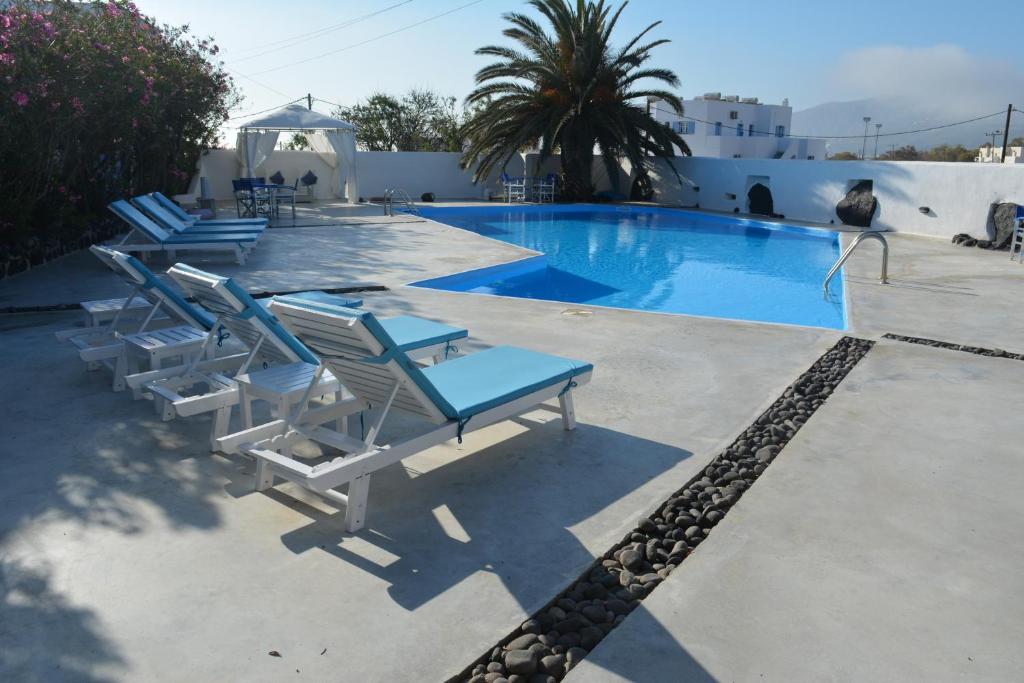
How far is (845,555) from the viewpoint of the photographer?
10.7 ft

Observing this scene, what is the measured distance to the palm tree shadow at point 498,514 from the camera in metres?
3.09

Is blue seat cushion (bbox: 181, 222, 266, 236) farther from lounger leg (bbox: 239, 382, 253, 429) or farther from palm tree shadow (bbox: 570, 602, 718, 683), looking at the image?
palm tree shadow (bbox: 570, 602, 718, 683)

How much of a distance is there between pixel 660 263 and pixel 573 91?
10554 mm

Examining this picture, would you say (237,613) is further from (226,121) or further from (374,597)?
(226,121)

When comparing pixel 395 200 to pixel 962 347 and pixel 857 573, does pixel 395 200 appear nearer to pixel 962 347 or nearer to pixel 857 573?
pixel 962 347

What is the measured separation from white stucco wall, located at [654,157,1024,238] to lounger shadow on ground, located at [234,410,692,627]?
15193 mm

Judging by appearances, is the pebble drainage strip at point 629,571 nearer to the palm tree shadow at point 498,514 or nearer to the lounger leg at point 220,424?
the palm tree shadow at point 498,514

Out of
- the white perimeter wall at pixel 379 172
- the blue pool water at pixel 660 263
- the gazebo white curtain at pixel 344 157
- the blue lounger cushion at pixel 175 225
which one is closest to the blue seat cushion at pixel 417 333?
the blue pool water at pixel 660 263

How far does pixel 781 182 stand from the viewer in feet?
69.5

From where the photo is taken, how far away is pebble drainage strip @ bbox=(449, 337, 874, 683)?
8.37 ft

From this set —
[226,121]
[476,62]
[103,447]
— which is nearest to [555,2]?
[476,62]

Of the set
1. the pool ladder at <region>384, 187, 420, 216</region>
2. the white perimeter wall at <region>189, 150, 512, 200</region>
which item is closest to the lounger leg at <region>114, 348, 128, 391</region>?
the pool ladder at <region>384, 187, 420, 216</region>

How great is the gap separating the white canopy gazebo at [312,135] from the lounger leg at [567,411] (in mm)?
16875

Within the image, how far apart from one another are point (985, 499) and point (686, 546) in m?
1.67
